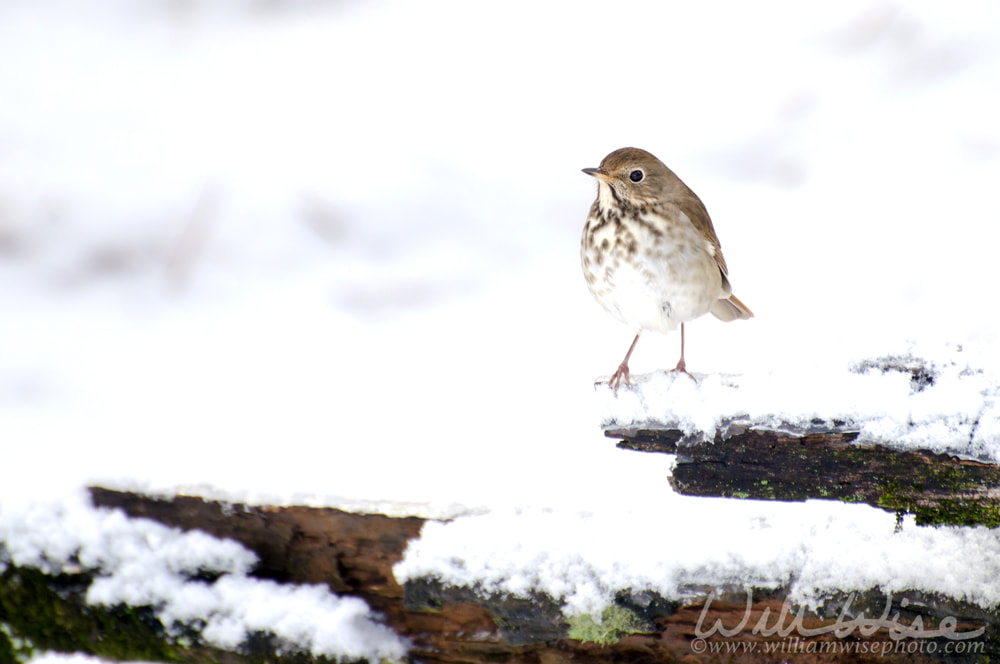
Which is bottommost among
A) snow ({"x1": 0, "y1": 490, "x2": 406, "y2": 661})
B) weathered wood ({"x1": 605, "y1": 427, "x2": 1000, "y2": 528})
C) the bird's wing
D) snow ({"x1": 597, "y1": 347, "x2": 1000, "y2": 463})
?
snow ({"x1": 0, "y1": 490, "x2": 406, "y2": 661})

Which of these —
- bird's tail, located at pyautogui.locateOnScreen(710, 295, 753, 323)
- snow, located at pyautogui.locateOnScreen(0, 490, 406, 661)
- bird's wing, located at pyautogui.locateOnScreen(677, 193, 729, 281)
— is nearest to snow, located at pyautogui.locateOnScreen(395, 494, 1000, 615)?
snow, located at pyautogui.locateOnScreen(0, 490, 406, 661)

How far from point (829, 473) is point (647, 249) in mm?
1023

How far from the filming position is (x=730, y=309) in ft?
10.2

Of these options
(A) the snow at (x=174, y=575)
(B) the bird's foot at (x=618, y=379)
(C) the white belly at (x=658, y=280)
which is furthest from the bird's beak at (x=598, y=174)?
(A) the snow at (x=174, y=575)

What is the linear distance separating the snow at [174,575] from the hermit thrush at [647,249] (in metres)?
1.12

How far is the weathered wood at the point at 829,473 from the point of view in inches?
68.7

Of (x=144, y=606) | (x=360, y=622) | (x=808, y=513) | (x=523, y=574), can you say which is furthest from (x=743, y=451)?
(x=144, y=606)

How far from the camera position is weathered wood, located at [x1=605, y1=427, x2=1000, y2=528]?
68.7 inches

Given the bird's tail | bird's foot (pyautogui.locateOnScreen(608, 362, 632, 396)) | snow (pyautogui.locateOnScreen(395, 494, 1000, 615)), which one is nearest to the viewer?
snow (pyautogui.locateOnScreen(395, 494, 1000, 615))

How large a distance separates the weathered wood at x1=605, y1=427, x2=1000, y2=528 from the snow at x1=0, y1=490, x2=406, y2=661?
32.8 inches

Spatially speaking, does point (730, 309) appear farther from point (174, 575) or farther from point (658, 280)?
point (174, 575)

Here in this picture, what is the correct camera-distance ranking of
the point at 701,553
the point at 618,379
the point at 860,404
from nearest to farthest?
the point at 860,404 < the point at 701,553 < the point at 618,379
